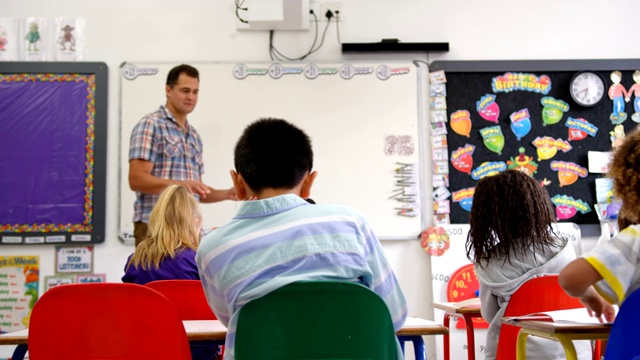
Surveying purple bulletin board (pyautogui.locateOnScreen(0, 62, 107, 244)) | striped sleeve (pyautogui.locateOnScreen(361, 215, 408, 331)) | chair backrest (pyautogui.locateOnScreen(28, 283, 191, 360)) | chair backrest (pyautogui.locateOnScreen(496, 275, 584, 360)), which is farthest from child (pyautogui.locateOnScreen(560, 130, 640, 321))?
purple bulletin board (pyautogui.locateOnScreen(0, 62, 107, 244))

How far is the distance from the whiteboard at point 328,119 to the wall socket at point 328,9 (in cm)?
36

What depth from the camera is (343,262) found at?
136 cm

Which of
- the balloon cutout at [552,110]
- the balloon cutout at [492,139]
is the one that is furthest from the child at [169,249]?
the balloon cutout at [552,110]

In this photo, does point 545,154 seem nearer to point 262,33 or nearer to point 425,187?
point 425,187

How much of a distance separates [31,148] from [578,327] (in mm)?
4010

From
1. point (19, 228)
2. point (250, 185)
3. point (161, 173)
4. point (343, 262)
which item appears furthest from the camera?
point (19, 228)

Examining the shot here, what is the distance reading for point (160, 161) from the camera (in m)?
4.04

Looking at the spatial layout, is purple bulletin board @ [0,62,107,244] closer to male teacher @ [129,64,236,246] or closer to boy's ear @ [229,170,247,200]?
male teacher @ [129,64,236,246]

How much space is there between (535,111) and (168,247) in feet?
9.86

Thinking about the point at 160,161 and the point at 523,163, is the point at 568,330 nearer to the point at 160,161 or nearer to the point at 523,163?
the point at 160,161

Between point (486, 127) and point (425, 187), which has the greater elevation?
point (486, 127)

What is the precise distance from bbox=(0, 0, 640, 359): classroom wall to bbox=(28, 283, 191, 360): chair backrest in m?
2.99

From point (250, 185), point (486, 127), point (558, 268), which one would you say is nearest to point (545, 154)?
point (486, 127)

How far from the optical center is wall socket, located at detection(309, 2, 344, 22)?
15.3 ft
